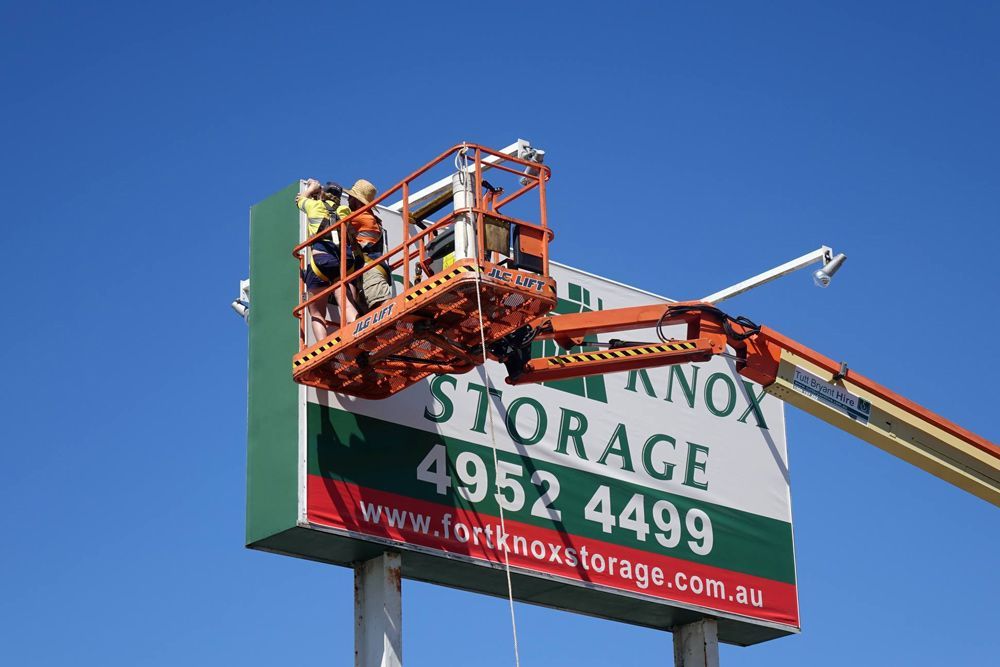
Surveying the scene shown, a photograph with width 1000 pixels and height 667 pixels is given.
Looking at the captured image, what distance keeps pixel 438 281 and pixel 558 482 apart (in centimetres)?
541

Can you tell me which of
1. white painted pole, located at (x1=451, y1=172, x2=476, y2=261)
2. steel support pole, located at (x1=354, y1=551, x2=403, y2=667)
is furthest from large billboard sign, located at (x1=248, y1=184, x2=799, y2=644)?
white painted pole, located at (x1=451, y1=172, x2=476, y2=261)

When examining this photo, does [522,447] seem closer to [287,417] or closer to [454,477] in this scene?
[454,477]

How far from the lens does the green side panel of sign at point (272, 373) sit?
19609 mm

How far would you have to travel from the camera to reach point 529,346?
64.7 feet

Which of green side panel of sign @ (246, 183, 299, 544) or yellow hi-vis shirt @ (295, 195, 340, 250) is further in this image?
yellow hi-vis shirt @ (295, 195, 340, 250)

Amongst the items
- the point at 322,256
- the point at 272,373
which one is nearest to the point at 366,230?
the point at 322,256

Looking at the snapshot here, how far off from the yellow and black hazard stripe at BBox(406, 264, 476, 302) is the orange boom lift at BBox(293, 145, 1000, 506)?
0.03ft

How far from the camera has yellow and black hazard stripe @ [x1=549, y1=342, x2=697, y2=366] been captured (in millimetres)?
19766

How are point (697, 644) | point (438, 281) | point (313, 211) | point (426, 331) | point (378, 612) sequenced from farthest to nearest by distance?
1. point (697, 644)
2. point (313, 211)
3. point (378, 612)
4. point (426, 331)
5. point (438, 281)

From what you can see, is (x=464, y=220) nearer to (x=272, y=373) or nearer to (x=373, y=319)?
(x=373, y=319)

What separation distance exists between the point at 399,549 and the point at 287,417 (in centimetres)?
199

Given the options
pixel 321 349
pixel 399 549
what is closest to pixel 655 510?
pixel 399 549

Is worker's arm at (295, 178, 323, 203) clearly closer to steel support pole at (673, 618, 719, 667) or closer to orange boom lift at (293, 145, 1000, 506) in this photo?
orange boom lift at (293, 145, 1000, 506)

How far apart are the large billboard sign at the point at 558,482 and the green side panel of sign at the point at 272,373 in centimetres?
3
